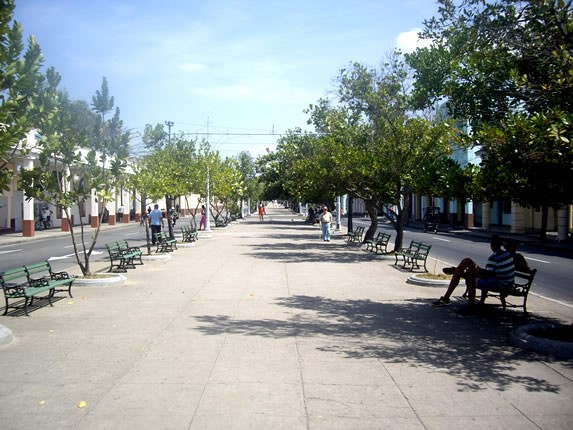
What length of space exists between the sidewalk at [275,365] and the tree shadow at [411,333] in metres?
0.03

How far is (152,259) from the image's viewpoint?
1775 centimetres

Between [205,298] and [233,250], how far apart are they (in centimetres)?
1120

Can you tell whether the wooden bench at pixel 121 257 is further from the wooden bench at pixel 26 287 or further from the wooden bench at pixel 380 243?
the wooden bench at pixel 380 243

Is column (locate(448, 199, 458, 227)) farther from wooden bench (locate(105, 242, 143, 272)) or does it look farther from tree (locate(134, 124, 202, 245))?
wooden bench (locate(105, 242, 143, 272))

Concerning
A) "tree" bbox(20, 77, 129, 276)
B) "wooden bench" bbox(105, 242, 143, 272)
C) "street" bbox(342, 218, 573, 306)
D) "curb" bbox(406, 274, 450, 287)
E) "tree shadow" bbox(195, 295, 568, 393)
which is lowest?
"street" bbox(342, 218, 573, 306)

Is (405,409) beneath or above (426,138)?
beneath

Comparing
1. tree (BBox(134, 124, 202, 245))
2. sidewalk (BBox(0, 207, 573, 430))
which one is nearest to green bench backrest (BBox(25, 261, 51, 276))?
sidewalk (BBox(0, 207, 573, 430))

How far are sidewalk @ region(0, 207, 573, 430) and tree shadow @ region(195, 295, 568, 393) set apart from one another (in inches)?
1.0

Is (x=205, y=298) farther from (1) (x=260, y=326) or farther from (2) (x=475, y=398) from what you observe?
(2) (x=475, y=398)

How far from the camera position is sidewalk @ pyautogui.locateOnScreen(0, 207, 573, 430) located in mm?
4898

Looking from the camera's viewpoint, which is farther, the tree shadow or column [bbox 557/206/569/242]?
column [bbox 557/206/569/242]

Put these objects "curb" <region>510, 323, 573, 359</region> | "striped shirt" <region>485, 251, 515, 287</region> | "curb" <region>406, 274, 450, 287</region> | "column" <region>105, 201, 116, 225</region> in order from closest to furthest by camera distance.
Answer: "curb" <region>510, 323, 573, 359</region>, "striped shirt" <region>485, 251, 515, 287</region>, "curb" <region>406, 274, 450, 287</region>, "column" <region>105, 201, 116, 225</region>

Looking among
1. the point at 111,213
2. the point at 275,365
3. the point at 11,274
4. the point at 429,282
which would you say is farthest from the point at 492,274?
the point at 111,213

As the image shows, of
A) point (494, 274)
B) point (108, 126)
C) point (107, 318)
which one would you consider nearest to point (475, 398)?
point (494, 274)
